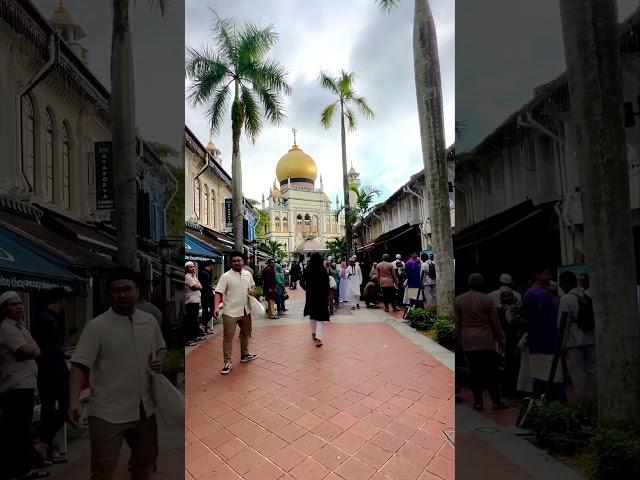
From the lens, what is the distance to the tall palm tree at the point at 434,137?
723 centimetres

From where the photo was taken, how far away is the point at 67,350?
144 cm

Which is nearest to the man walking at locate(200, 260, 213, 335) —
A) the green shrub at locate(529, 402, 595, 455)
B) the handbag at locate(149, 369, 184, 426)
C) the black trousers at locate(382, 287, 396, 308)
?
the black trousers at locate(382, 287, 396, 308)

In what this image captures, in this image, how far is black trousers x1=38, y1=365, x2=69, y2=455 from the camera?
1.36m

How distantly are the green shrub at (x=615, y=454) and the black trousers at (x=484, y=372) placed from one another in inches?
13.9

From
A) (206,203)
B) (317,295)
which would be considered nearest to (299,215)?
(206,203)

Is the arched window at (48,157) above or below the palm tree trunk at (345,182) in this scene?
below

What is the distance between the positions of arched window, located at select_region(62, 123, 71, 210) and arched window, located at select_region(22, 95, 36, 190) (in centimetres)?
9

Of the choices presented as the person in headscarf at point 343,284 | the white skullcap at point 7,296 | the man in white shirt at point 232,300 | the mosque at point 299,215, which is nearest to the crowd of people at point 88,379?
the white skullcap at point 7,296

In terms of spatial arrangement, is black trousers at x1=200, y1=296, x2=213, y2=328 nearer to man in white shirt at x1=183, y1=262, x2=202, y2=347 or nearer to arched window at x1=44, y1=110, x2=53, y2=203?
man in white shirt at x1=183, y1=262, x2=202, y2=347

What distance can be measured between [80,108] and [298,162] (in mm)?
56876

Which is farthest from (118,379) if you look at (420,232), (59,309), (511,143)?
(420,232)

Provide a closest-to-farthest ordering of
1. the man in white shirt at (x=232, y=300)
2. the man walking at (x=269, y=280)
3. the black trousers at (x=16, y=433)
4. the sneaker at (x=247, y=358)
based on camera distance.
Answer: the black trousers at (x=16, y=433) < the man in white shirt at (x=232, y=300) < the sneaker at (x=247, y=358) < the man walking at (x=269, y=280)

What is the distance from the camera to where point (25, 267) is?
4.29 feet

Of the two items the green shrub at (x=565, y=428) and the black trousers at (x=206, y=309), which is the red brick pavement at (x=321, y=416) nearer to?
the green shrub at (x=565, y=428)
